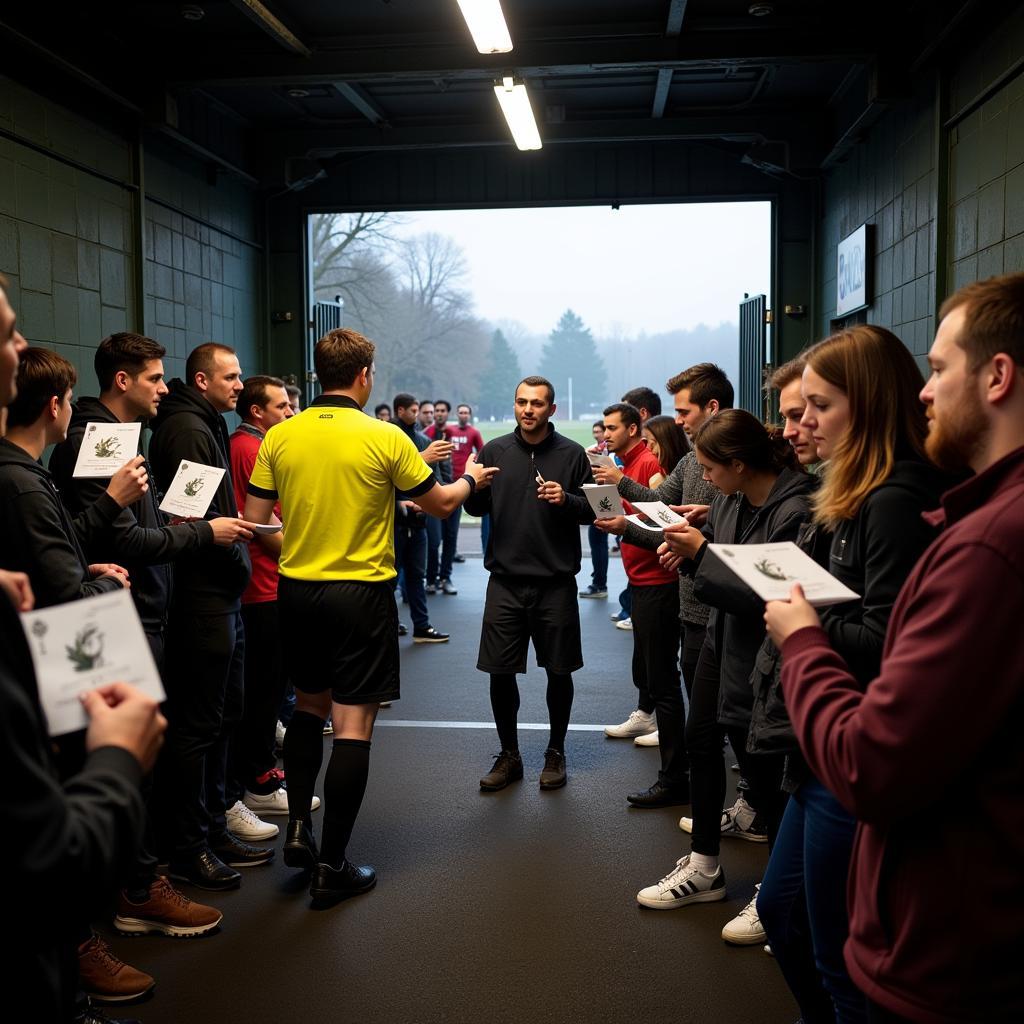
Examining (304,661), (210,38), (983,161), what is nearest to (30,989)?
(304,661)

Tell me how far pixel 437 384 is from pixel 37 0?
23828mm

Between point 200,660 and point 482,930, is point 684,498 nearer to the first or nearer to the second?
point 482,930

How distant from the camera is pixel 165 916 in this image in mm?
3189

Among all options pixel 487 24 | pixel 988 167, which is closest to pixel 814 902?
pixel 988 167

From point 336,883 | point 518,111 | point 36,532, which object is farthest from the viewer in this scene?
point 518,111

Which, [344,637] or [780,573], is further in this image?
[344,637]

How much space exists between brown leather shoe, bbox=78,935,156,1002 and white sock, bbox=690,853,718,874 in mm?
1697

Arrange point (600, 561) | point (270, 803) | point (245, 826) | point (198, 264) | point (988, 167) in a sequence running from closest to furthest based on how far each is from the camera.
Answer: point (245, 826) < point (270, 803) < point (988, 167) < point (198, 264) < point (600, 561)

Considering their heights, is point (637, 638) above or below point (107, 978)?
above

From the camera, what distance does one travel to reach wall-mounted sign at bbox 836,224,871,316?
760 centimetres

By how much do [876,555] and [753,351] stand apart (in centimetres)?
845

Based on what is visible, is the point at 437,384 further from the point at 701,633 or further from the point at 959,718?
the point at 959,718

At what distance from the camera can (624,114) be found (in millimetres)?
8914

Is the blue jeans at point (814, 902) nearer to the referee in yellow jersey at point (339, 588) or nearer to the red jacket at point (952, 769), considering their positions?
the red jacket at point (952, 769)
